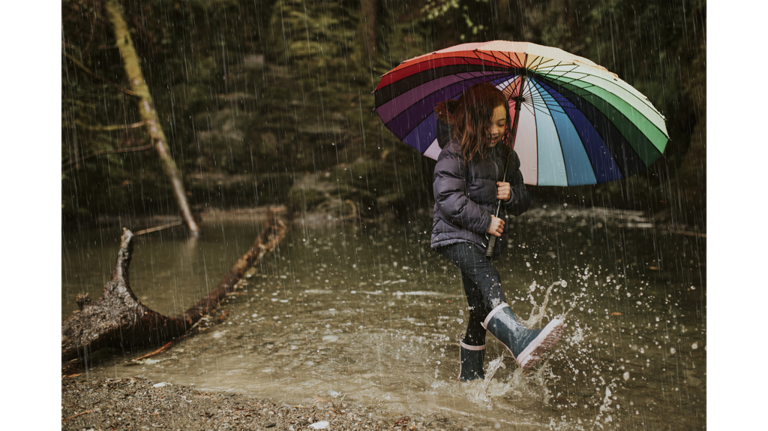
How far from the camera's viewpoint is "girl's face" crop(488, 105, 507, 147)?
12.2 feet

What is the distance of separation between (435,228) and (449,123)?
2.47 feet

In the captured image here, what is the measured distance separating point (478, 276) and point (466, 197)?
548 mm

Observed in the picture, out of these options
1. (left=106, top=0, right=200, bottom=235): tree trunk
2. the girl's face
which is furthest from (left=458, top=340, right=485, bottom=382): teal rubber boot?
(left=106, top=0, right=200, bottom=235): tree trunk

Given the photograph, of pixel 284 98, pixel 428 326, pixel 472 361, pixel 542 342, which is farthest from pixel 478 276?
pixel 284 98

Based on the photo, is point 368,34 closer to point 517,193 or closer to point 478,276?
point 517,193

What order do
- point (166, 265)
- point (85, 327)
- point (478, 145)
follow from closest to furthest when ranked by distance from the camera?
point (478, 145)
point (85, 327)
point (166, 265)

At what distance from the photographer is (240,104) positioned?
1777 cm

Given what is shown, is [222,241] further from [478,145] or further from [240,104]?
[478,145]

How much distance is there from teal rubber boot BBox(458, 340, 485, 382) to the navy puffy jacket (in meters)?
0.84

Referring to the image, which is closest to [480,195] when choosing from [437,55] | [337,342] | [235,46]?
[437,55]

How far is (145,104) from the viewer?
44.1 ft

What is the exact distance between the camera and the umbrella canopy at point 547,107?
3635mm

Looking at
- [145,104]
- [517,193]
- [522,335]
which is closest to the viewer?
[522,335]

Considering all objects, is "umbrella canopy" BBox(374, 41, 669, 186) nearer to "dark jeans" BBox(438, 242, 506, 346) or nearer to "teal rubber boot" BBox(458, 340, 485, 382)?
"dark jeans" BBox(438, 242, 506, 346)
